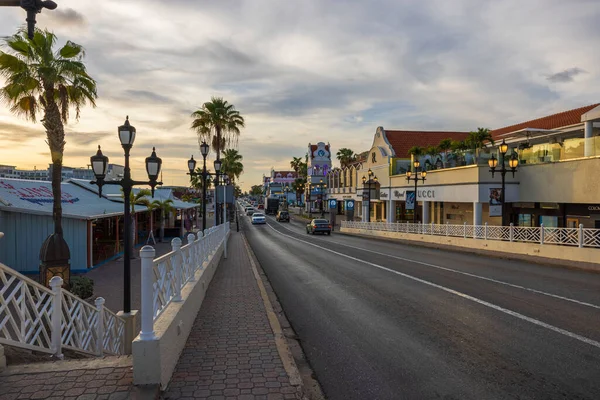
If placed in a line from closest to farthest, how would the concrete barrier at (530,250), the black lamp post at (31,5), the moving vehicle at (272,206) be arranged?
1. the black lamp post at (31,5)
2. the concrete barrier at (530,250)
3. the moving vehicle at (272,206)

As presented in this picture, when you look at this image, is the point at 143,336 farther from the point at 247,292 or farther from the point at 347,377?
the point at 247,292

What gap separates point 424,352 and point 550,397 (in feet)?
5.98

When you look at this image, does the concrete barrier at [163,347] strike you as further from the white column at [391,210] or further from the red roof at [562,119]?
the white column at [391,210]

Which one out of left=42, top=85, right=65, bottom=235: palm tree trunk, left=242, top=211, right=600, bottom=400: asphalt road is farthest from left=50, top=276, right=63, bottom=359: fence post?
left=42, top=85, right=65, bottom=235: palm tree trunk

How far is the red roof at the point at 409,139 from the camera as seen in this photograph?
48.8 m

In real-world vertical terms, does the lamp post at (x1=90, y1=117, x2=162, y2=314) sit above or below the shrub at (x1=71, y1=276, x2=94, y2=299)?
above

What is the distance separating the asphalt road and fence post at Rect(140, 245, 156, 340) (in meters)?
2.26

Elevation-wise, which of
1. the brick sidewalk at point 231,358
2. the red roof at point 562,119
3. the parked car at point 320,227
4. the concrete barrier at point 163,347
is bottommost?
the parked car at point 320,227

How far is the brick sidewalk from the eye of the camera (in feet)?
14.9

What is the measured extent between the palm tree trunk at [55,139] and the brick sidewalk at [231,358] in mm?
7873

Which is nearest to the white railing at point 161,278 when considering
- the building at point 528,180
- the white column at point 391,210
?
the building at point 528,180

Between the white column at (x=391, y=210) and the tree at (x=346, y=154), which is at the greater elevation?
the tree at (x=346, y=154)

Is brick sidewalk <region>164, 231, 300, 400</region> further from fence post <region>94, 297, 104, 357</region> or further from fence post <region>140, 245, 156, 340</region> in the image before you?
fence post <region>94, 297, 104, 357</region>

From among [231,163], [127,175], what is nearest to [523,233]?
[127,175]
